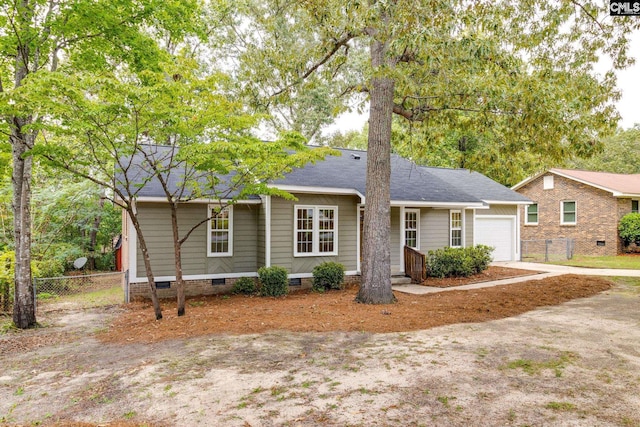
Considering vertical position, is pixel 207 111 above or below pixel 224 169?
above

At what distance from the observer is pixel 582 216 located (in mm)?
21375

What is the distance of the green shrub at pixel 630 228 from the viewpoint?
1959 centimetres

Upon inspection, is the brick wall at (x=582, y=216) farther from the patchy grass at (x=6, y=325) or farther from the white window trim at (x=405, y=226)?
the patchy grass at (x=6, y=325)

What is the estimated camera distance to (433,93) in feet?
32.7

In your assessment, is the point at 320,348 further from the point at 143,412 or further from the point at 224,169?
the point at 224,169

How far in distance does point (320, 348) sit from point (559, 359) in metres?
3.34

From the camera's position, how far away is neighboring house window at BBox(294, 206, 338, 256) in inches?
486

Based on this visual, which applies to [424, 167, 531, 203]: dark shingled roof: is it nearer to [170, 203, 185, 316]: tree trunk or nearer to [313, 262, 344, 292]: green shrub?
[313, 262, 344, 292]: green shrub

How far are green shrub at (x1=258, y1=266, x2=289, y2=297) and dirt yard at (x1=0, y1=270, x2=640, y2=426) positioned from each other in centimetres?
182

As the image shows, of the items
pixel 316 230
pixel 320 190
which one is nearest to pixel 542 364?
pixel 320 190

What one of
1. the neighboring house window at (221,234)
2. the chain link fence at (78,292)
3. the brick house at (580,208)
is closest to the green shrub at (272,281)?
the neighboring house window at (221,234)

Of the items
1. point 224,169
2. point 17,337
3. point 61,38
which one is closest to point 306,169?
point 224,169

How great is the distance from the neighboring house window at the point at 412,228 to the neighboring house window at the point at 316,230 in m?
Answer: 2.99

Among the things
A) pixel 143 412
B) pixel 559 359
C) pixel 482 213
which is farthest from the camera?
pixel 482 213
